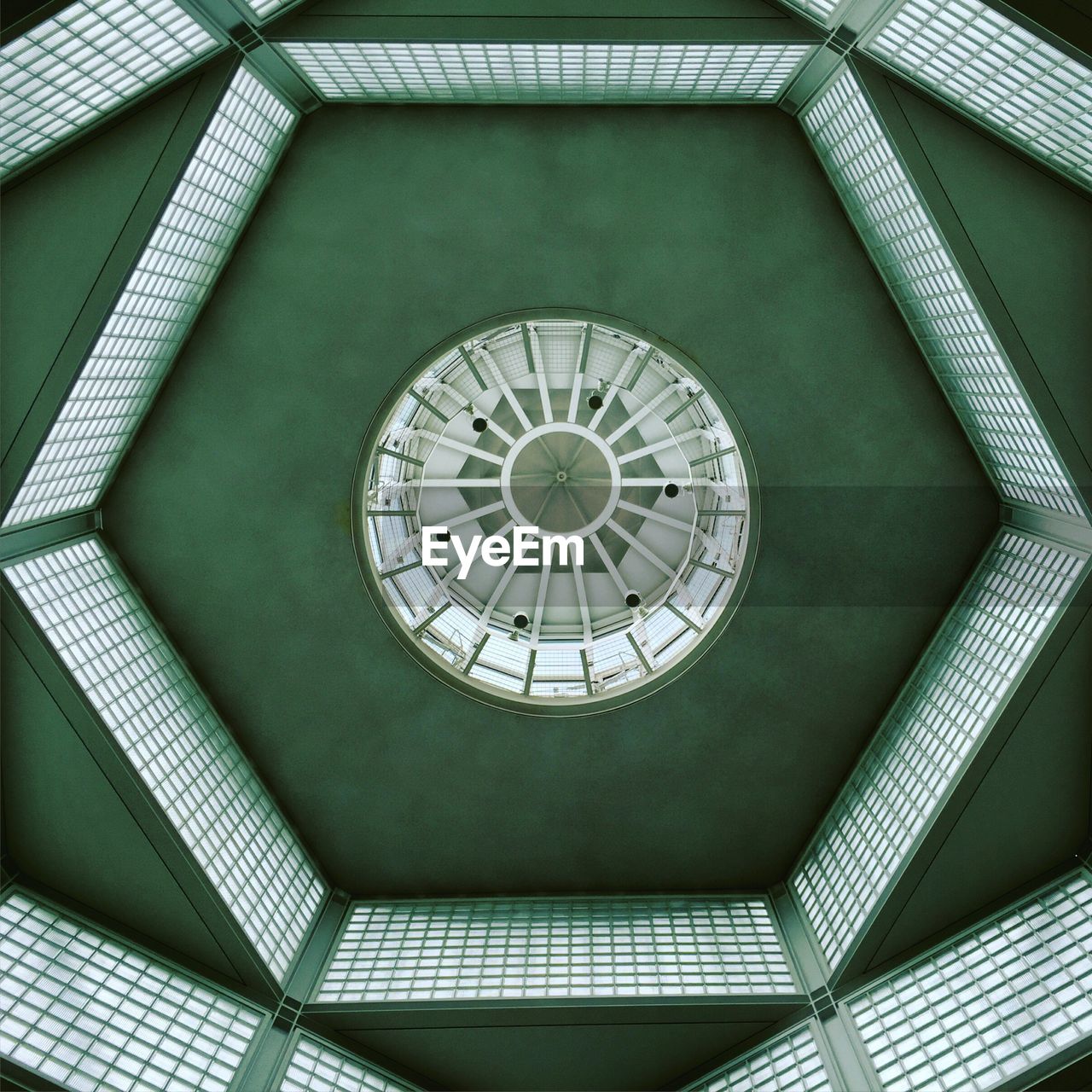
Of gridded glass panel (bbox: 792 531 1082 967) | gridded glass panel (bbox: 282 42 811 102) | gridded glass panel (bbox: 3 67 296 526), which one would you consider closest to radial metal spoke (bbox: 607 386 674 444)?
gridded glass panel (bbox: 282 42 811 102)

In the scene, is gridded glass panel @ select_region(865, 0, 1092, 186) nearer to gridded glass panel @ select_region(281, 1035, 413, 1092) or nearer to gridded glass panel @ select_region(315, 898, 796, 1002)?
gridded glass panel @ select_region(315, 898, 796, 1002)

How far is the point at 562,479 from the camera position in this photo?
62.1 ft

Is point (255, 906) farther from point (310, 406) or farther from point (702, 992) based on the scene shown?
point (310, 406)

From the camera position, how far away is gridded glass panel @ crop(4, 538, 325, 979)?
13336 mm

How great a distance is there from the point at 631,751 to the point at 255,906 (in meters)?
7.19

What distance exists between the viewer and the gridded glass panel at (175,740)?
13336 mm

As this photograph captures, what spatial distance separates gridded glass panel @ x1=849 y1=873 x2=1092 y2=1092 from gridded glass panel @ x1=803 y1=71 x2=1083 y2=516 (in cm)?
598

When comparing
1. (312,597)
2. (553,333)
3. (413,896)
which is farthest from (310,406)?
(413,896)

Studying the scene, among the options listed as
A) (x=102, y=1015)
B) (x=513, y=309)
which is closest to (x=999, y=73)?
(x=513, y=309)

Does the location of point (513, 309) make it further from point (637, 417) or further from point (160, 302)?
point (160, 302)

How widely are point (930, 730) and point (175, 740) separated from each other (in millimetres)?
12642

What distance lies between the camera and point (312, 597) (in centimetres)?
1652

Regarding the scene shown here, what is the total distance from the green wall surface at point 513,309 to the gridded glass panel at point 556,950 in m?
0.58

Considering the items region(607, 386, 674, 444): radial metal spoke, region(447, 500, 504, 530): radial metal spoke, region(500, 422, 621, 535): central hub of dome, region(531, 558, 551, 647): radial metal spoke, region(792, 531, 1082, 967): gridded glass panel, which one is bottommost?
region(792, 531, 1082, 967): gridded glass panel
